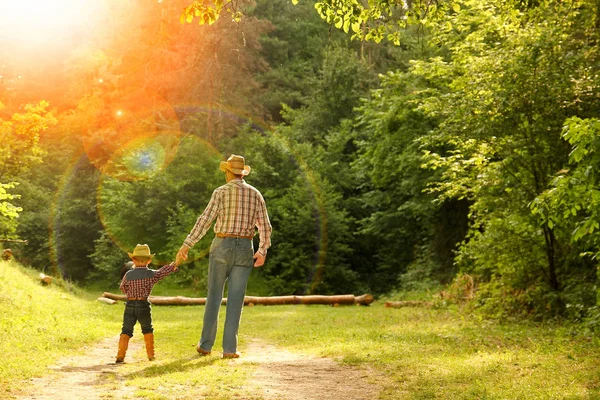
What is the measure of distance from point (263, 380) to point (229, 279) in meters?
2.03

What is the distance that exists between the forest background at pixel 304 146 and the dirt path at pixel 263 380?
7356 millimetres

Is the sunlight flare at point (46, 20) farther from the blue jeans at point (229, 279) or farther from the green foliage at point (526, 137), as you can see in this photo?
the blue jeans at point (229, 279)

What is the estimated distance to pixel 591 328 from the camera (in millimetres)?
12258

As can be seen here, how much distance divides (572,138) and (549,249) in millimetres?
6619

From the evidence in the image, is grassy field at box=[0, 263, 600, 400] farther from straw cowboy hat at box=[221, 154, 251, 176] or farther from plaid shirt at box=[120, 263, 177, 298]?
straw cowboy hat at box=[221, 154, 251, 176]

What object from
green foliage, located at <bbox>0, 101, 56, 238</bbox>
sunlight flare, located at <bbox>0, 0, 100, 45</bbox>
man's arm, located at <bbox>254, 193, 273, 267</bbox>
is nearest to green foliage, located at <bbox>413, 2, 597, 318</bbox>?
man's arm, located at <bbox>254, 193, 273, 267</bbox>

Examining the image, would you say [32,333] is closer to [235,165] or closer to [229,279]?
[229,279]

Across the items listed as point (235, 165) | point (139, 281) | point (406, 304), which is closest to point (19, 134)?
point (406, 304)

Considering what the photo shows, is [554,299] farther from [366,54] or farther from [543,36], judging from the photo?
[366,54]

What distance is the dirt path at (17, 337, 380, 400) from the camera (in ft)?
22.3

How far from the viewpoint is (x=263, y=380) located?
7703 mm

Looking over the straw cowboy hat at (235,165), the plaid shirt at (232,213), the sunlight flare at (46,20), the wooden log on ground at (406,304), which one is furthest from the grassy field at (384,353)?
the sunlight flare at (46,20)

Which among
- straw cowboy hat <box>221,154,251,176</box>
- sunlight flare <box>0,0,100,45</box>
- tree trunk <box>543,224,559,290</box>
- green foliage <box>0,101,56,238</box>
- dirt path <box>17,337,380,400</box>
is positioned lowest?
dirt path <box>17,337,380,400</box>

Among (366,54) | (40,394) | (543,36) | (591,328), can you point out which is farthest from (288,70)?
(40,394)
